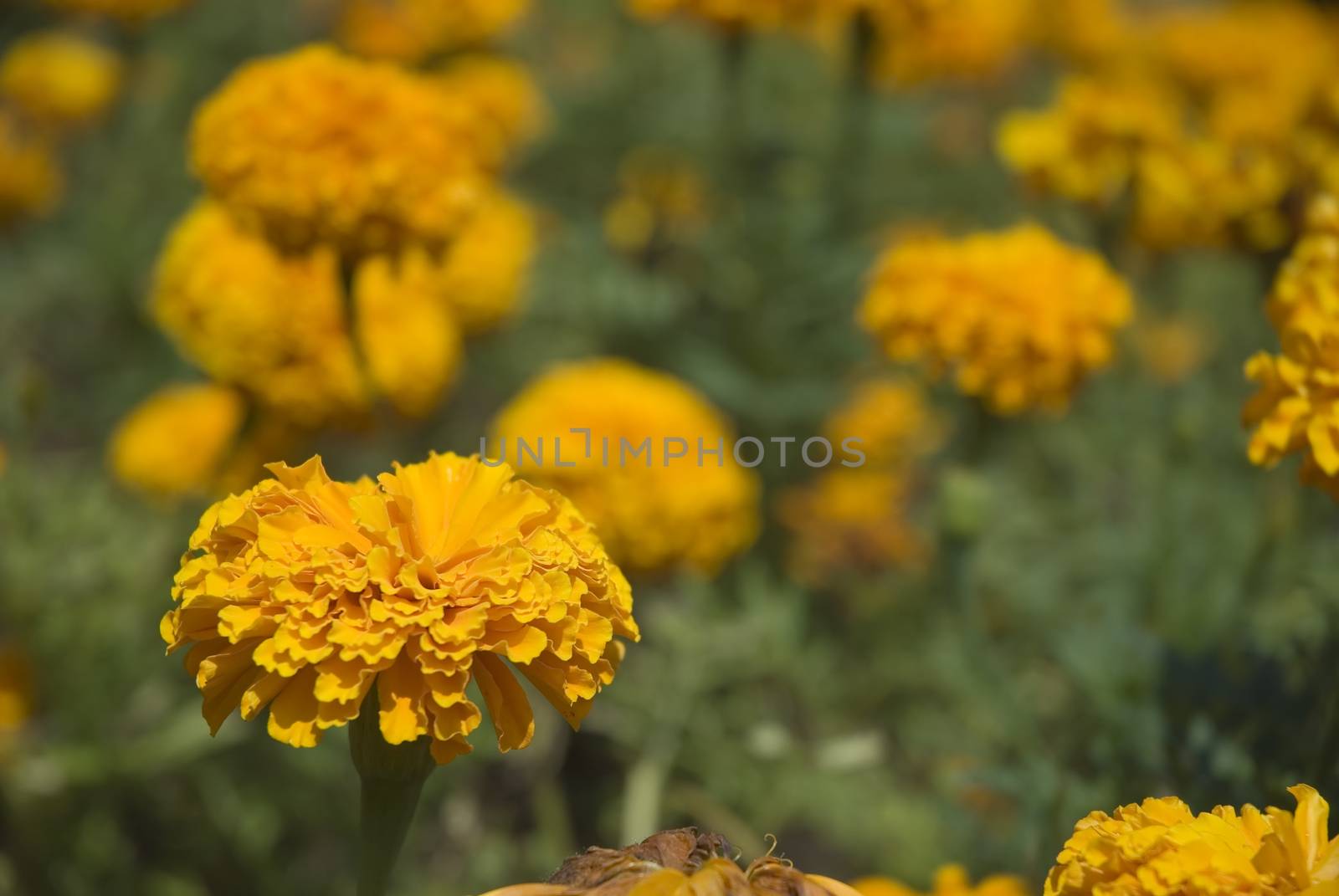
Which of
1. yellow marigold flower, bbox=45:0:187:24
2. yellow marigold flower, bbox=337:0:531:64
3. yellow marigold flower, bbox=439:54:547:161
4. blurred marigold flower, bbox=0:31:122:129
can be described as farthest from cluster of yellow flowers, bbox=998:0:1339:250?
blurred marigold flower, bbox=0:31:122:129

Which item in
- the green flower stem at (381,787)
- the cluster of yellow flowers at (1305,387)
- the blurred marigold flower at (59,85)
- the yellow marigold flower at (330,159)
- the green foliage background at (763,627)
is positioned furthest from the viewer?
the blurred marigold flower at (59,85)

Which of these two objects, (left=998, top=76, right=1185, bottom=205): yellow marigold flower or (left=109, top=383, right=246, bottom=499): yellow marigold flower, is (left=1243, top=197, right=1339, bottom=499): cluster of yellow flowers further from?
(left=109, top=383, right=246, bottom=499): yellow marigold flower

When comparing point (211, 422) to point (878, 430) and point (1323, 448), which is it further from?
point (1323, 448)

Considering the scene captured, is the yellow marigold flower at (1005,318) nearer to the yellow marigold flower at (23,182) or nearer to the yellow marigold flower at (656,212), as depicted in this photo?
the yellow marigold flower at (656,212)

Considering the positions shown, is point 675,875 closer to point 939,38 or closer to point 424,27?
point 939,38

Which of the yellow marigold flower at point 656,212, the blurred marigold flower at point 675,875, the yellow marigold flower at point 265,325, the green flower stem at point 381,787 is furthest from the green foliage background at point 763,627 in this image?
the green flower stem at point 381,787

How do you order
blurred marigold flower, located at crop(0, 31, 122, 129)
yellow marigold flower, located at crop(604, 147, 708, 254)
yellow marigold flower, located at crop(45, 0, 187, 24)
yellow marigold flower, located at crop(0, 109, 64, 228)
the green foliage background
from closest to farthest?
1. the green foliage background
2. yellow marigold flower, located at crop(604, 147, 708, 254)
3. yellow marigold flower, located at crop(0, 109, 64, 228)
4. yellow marigold flower, located at crop(45, 0, 187, 24)
5. blurred marigold flower, located at crop(0, 31, 122, 129)

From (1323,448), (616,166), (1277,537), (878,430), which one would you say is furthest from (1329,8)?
(1323,448)
